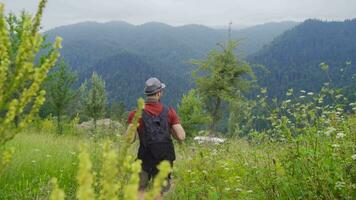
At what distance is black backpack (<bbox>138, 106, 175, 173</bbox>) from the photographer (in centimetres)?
640

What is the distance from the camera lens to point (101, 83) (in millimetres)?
33125

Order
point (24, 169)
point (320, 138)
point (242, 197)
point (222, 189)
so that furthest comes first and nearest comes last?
point (24, 169)
point (222, 189)
point (242, 197)
point (320, 138)

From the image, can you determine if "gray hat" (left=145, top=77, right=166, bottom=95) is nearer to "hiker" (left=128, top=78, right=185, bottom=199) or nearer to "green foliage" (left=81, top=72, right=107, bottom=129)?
"hiker" (left=128, top=78, right=185, bottom=199)

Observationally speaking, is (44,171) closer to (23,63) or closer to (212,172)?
(212,172)

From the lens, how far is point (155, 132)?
641 cm

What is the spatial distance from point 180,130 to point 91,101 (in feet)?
84.0

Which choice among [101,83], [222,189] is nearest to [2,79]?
[222,189]

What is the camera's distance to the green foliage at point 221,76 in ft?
102

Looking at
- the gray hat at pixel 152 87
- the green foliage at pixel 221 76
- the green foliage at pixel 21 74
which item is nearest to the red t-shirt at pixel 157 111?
the gray hat at pixel 152 87

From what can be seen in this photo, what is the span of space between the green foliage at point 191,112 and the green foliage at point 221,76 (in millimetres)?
1457

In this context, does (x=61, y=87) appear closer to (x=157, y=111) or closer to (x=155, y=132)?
(x=157, y=111)

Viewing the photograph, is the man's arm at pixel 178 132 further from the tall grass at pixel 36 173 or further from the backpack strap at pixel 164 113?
the tall grass at pixel 36 173

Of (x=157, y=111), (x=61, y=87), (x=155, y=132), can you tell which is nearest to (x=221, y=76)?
(x=61, y=87)

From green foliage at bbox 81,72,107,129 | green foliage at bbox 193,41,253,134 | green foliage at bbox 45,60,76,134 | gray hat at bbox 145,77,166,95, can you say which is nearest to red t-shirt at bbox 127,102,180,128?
gray hat at bbox 145,77,166,95
